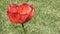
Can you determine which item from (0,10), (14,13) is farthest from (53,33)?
(14,13)

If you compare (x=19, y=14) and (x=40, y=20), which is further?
(x=40, y=20)

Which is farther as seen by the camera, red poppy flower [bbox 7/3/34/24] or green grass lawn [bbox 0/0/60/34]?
green grass lawn [bbox 0/0/60/34]

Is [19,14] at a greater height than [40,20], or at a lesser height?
greater

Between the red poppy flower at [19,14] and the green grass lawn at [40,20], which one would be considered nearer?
the red poppy flower at [19,14]

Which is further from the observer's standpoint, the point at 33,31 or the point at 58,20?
the point at 58,20

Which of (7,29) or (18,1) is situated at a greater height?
(18,1)

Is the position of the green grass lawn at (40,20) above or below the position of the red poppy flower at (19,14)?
below

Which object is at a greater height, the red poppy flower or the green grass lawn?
the red poppy flower

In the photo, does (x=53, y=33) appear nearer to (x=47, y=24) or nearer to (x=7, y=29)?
(x=47, y=24)
